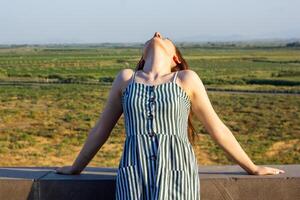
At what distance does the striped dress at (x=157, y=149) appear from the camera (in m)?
2.41

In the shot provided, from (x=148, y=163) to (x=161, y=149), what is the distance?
0.28 feet

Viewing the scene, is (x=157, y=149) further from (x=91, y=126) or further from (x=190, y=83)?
(x=91, y=126)

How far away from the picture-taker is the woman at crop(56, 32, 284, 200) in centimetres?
242

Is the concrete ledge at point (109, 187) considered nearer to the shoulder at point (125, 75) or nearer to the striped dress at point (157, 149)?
the striped dress at point (157, 149)

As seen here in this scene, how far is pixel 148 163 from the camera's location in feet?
8.02

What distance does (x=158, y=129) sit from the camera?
248 centimetres

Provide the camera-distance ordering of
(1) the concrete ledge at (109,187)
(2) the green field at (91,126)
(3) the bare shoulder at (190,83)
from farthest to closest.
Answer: (2) the green field at (91,126) < (1) the concrete ledge at (109,187) < (3) the bare shoulder at (190,83)

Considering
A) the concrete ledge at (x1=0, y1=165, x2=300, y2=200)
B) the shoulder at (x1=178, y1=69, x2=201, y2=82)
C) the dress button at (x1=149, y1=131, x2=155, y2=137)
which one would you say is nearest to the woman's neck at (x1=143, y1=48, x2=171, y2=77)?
the shoulder at (x1=178, y1=69, x2=201, y2=82)

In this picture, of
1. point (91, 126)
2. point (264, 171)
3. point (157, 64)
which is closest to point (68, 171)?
point (157, 64)

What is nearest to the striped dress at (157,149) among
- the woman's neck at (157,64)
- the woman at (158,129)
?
the woman at (158,129)

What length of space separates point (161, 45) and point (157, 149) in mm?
585

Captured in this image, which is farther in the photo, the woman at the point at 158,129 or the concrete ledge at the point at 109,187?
the concrete ledge at the point at 109,187

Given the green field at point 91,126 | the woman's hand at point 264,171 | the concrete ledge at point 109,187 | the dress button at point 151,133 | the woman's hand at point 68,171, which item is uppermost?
the dress button at point 151,133

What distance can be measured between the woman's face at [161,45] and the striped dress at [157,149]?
0.25 metres
